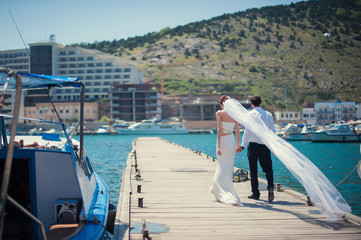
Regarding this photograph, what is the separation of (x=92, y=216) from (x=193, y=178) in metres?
6.40

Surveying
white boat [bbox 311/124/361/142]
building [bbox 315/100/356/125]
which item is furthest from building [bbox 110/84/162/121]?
white boat [bbox 311/124/361/142]

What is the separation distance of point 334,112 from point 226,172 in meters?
101

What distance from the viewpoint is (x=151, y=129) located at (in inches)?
3745

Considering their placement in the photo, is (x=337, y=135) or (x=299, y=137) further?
(x=299, y=137)

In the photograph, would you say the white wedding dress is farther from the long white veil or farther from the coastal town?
the coastal town

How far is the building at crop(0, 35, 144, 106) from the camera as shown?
11038 cm

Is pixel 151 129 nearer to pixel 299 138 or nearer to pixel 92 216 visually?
pixel 299 138

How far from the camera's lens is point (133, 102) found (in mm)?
108875

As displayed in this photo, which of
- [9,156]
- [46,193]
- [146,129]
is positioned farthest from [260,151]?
[146,129]

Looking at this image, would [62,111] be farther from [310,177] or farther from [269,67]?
Answer: [310,177]

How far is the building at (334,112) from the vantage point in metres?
98.8

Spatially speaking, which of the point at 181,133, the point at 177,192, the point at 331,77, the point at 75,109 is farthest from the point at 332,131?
the point at 331,77

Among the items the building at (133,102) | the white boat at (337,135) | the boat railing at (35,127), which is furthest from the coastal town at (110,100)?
the white boat at (337,135)

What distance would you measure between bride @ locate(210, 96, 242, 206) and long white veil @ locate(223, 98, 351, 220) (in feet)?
1.85
